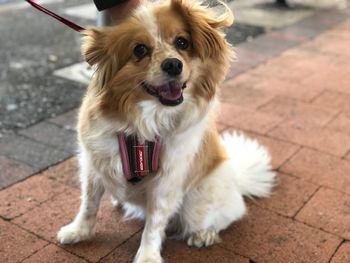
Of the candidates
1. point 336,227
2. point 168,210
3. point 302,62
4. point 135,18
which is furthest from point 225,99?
point 135,18

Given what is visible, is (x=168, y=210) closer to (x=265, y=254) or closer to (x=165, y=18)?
(x=265, y=254)

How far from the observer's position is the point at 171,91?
2.10 m

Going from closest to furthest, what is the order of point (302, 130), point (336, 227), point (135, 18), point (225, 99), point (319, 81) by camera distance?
point (135, 18), point (336, 227), point (302, 130), point (225, 99), point (319, 81)

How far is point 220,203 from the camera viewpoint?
260 cm

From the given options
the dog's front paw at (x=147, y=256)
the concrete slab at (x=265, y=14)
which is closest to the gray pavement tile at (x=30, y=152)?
the dog's front paw at (x=147, y=256)

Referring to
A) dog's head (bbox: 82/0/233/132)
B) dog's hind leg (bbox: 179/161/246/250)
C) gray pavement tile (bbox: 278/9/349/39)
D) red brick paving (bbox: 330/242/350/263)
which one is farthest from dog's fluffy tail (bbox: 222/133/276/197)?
gray pavement tile (bbox: 278/9/349/39)

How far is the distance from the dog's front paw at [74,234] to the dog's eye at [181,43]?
104 cm

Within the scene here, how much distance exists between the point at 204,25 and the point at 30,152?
1.73 metres

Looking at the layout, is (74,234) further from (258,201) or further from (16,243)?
(258,201)

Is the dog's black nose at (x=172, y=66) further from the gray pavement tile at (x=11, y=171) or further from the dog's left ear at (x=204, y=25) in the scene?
the gray pavement tile at (x=11, y=171)

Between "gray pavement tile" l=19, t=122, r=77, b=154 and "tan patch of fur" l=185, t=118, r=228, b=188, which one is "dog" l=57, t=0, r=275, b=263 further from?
"gray pavement tile" l=19, t=122, r=77, b=154

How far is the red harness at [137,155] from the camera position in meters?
2.25

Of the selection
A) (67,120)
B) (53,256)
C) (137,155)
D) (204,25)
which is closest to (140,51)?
(204,25)

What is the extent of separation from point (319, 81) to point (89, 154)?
Answer: 10.4 ft
